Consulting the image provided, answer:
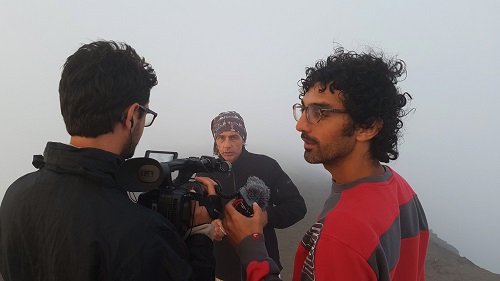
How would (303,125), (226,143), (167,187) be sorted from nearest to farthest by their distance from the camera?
1. (167,187)
2. (303,125)
3. (226,143)

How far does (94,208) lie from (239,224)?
83 centimetres

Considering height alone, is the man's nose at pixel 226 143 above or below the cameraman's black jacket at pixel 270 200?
above

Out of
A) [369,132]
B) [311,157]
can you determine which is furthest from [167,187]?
[369,132]

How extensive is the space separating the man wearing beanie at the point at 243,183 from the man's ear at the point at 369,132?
5.01ft

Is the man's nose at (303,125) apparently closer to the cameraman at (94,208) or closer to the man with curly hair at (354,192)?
the man with curly hair at (354,192)

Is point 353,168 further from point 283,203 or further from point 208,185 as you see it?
point 283,203

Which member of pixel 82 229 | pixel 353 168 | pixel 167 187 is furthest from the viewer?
pixel 353 168

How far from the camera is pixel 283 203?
11.3 ft

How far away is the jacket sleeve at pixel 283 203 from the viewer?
3.28 meters

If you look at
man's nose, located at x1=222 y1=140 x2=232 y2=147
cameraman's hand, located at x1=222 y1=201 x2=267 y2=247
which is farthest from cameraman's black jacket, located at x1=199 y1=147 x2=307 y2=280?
cameraman's hand, located at x1=222 y1=201 x2=267 y2=247

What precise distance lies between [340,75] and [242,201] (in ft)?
3.34

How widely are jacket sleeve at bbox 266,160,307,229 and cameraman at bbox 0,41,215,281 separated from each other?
172 cm

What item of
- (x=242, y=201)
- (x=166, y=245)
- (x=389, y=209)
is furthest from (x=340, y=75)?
(x=166, y=245)

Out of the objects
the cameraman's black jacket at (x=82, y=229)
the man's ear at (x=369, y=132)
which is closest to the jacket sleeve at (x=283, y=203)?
the man's ear at (x=369, y=132)
